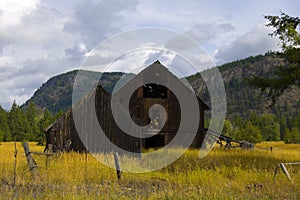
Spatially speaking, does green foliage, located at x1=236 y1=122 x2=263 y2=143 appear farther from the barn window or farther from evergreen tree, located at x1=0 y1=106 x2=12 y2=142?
evergreen tree, located at x1=0 y1=106 x2=12 y2=142

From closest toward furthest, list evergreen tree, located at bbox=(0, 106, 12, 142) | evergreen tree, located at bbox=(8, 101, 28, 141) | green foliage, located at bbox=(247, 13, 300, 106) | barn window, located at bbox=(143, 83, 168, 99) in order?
1. green foliage, located at bbox=(247, 13, 300, 106)
2. barn window, located at bbox=(143, 83, 168, 99)
3. evergreen tree, located at bbox=(8, 101, 28, 141)
4. evergreen tree, located at bbox=(0, 106, 12, 142)

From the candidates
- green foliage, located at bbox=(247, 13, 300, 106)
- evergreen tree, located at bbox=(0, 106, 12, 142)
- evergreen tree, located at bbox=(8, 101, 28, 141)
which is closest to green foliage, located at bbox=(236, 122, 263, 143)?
evergreen tree, located at bbox=(8, 101, 28, 141)

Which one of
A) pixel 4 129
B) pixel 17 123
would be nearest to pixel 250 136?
pixel 17 123

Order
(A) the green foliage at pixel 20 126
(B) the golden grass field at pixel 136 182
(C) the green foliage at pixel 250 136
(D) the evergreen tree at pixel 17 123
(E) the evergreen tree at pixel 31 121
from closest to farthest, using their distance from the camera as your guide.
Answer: (B) the golden grass field at pixel 136 182, (A) the green foliage at pixel 20 126, (C) the green foliage at pixel 250 136, (D) the evergreen tree at pixel 17 123, (E) the evergreen tree at pixel 31 121

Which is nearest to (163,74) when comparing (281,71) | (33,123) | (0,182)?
(281,71)

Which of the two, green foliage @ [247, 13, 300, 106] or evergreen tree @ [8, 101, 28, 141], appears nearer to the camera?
green foliage @ [247, 13, 300, 106]

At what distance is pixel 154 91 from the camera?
32.6m

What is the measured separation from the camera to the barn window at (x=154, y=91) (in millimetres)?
31641

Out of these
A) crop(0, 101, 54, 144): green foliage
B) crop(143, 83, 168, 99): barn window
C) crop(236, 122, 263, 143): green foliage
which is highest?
crop(143, 83, 168, 99): barn window

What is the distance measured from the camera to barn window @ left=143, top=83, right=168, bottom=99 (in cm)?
3164

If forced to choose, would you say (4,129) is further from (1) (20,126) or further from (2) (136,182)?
(2) (136,182)

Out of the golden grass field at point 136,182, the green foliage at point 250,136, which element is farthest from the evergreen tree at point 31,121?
the golden grass field at point 136,182

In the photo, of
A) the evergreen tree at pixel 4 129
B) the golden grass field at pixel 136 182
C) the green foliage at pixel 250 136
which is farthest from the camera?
the evergreen tree at pixel 4 129

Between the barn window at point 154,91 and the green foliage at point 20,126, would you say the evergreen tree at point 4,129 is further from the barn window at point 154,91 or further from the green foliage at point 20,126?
the barn window at point 154,91
